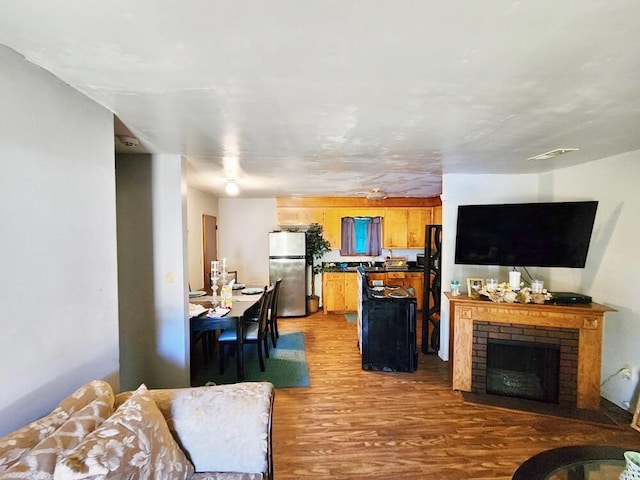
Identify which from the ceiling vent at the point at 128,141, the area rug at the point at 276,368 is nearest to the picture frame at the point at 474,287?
the area rug at the point at 276,368

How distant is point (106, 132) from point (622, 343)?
4.35 metres

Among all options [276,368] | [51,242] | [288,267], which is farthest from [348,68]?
[288,267]

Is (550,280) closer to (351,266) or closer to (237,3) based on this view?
(351,266)

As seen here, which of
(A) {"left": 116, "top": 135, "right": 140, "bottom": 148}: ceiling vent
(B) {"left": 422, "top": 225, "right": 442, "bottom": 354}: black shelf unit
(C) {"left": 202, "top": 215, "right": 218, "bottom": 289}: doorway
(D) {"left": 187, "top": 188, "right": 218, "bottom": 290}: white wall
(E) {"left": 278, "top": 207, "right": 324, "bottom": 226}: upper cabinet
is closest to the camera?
(A) {"left": 116, "top": 135, "right": 140, "bottom": 148}: ceiling vent

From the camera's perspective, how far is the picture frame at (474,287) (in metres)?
3.16

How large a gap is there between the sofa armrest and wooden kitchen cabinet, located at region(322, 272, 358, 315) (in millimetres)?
4537

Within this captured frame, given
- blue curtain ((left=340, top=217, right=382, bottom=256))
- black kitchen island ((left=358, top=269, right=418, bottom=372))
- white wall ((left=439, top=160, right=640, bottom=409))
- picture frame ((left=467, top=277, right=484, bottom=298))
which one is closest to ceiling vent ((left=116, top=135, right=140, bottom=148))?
black kitchen island ((left=358, top=269, right=418, bottom=372))

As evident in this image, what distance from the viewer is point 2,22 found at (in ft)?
3.34

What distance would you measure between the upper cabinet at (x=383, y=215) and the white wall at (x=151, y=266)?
3.32 metres

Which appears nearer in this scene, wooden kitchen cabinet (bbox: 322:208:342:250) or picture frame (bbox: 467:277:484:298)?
picture frame (bbox: 467:277:484:298)

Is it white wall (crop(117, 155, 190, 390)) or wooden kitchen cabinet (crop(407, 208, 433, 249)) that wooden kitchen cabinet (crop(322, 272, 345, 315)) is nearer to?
wooden kitchen cabinet (crop(407, 208, 433, 249))

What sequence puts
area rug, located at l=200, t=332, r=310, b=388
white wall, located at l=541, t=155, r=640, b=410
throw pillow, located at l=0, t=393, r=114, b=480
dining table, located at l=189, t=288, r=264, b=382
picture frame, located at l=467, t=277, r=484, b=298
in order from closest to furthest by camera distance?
1. throw pillow, located at l=0, t=393, r=114, b=480
2. white wall, located at l=541, t=155, r=640, b=410
3. dining table, located at l=189, t=288, r=264, b=382
4. picture frame, located at l=467, t=277, r=484, b=298
5. area rug, located at l=200, t=332, r=310, b=388

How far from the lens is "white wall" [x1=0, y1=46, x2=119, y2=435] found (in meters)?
1.16

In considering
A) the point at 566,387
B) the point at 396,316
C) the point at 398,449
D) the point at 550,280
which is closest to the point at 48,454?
the point at 398,449
